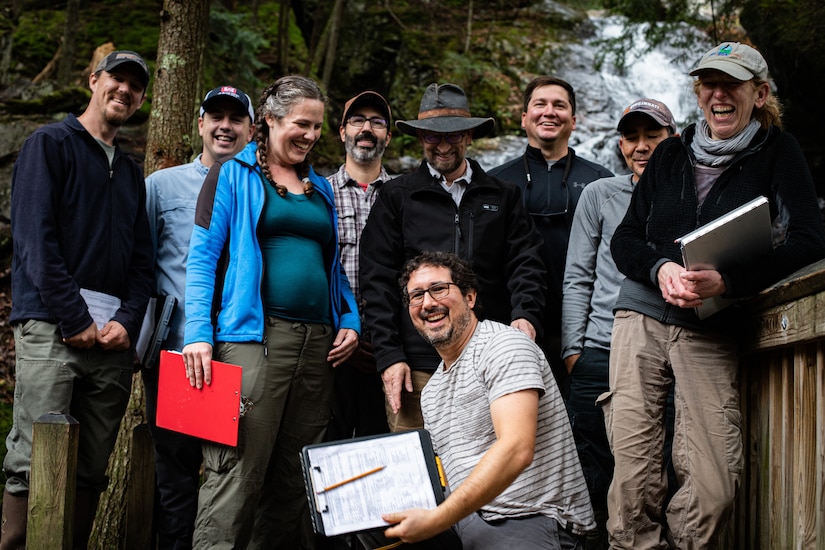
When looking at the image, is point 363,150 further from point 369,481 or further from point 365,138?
point 369,481

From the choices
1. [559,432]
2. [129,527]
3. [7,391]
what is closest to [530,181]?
[559,432]

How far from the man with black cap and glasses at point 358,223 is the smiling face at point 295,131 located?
87cm

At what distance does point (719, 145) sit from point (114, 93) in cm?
304

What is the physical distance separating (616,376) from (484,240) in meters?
1.18

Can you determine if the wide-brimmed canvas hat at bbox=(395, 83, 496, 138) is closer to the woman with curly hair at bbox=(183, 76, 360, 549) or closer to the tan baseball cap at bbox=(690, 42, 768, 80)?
the woman with curly hair at bbox=(183, 76, 360, 549)

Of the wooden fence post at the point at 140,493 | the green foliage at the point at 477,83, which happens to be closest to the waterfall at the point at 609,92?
the green foliage at the point at 477,83

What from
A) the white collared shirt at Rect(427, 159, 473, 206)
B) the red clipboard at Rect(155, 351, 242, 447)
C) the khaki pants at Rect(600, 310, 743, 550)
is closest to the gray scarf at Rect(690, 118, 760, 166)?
the khaki pants at Rect(600, 310, 743, 550)

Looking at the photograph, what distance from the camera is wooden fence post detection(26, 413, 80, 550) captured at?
11.0 ft

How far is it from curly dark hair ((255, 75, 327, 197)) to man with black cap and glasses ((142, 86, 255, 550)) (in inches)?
14.5

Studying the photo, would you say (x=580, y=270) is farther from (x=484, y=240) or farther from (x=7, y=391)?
(x=7, y=391)

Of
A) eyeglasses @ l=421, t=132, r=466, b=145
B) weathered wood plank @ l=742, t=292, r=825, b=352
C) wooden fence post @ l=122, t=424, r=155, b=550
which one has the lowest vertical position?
wooden fence post @ l=122, t=424, r=155, b=550

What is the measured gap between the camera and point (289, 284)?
155 inches

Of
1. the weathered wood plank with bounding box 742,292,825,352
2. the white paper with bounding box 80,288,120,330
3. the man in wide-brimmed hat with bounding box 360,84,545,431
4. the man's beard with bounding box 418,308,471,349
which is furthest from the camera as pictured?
the man in wide-brimmed hat with bounding box 360,84,545,431

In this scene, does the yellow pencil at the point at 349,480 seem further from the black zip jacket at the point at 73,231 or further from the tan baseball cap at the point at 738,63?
the tan baseball cap at the point at 738,63
